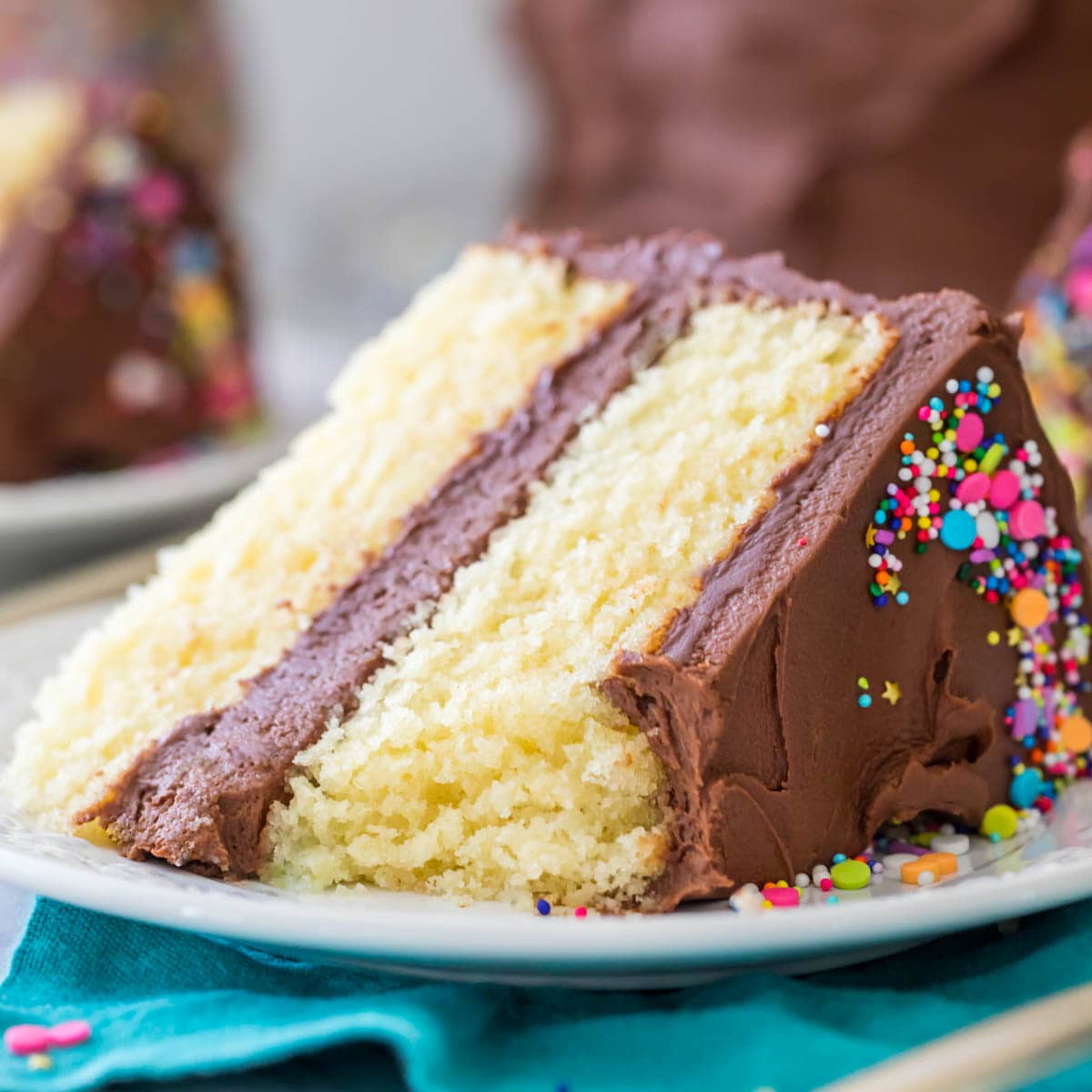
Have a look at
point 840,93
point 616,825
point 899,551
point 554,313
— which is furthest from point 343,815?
point 840,93

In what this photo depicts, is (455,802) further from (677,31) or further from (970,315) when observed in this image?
(677,31)

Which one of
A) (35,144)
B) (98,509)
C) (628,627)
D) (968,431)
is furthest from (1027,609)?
(35,144)

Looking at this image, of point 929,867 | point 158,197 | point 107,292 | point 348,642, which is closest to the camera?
point 929,867

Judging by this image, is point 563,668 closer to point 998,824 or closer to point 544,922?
point 544,922

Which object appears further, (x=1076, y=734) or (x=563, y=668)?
(x=1076, y=734)

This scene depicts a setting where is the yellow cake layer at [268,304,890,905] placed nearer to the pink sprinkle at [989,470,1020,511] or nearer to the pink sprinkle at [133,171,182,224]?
the pink sprinkle at [989,470,1020,511]

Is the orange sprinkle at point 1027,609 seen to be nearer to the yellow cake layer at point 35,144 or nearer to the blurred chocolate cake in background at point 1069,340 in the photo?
the blurred chocolate cake in background at point 1069,340

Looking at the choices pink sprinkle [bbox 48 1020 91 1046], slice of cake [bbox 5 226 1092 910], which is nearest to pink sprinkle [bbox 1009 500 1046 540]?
slice of cake [bbox 5 226 1092 910]
